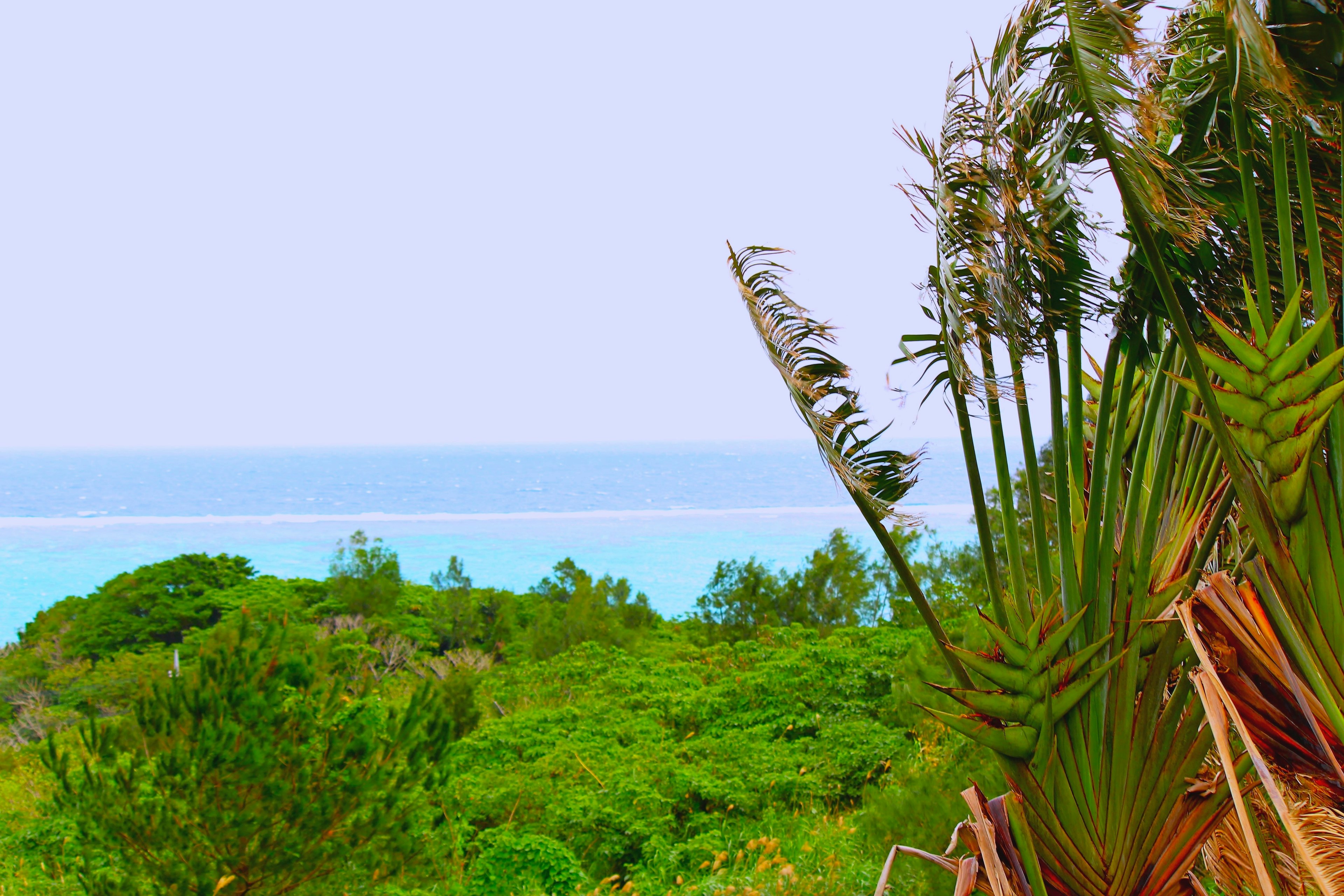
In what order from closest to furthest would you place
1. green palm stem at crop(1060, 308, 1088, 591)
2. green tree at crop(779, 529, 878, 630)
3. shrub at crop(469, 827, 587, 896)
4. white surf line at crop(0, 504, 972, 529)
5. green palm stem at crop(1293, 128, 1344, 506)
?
green palm stem at crop(1293, 128, 1344, 506) < green palm stem at crop(1060, 308, 1088, 591) < shrub at crop(469, 827, 587, 896) < green tree at crop(779, 529, 878, 630) < white surf line at crop(0, 504, 972, 529)

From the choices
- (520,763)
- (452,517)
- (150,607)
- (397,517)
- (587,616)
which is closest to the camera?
(520,763)

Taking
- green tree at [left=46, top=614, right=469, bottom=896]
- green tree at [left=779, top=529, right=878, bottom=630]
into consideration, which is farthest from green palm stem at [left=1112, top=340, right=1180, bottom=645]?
green tree at [left=779, top=529, right=878, bottom=630]

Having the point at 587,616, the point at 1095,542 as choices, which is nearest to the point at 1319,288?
the point at 1095,542

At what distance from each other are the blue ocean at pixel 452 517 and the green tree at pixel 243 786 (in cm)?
337

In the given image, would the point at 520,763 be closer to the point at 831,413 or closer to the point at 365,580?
the point at 831,413

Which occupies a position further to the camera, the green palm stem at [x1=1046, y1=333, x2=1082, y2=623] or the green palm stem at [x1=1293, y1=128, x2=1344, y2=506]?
the green palm stem at [x1=1046, y1=333, x2=1082, y2=623]

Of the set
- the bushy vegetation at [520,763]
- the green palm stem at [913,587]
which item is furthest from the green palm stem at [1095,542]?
the bushy vegetation at [520,763]

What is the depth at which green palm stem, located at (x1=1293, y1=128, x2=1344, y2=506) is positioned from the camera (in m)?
1.63

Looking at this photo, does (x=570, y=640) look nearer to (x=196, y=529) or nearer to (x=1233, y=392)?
(x=1233, y=392)

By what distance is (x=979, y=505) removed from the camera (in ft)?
6.93

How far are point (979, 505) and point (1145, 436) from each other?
50 centimetres

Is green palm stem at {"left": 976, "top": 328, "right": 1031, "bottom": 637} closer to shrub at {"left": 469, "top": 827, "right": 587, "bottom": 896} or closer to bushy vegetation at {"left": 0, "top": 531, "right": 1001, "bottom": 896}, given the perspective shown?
bushy vegetation at {"left": 0, "top": 531, "right": 1001, "bottom": 896}

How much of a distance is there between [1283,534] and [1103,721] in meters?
0.66

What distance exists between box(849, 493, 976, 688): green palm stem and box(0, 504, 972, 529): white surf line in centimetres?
5475
